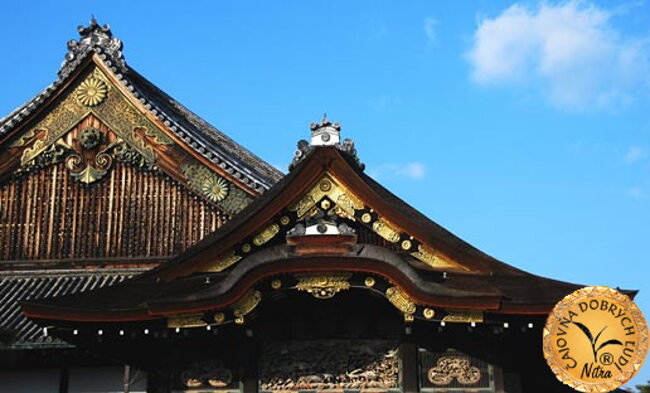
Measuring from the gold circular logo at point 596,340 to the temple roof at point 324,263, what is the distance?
0.32 metres

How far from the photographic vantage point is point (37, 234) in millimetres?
19672

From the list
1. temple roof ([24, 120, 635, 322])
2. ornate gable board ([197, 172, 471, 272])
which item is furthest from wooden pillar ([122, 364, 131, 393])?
ornate gable board ([197, 172, 471, 272])

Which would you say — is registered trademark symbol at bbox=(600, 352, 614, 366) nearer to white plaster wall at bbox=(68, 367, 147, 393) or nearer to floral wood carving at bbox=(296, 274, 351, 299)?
floral wood carving at bbox=(296, 274, 351, 299)

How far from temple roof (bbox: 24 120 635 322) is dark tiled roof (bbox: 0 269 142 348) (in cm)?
443

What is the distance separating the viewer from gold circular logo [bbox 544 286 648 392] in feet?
39.5

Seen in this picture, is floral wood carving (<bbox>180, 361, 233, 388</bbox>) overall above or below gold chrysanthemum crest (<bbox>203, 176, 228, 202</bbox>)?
below

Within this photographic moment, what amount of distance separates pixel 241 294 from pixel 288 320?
138 centimetres

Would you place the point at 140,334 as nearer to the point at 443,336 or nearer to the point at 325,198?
the point at 325,198

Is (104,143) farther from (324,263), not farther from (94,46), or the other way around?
(324,263)

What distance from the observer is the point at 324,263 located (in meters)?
12.6

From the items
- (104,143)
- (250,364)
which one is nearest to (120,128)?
(104,143)

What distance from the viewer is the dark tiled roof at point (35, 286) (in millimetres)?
17281

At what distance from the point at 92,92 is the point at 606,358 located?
1302cm

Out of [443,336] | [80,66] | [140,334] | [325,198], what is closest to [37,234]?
[80,66]
